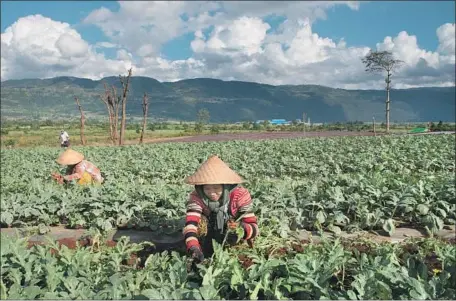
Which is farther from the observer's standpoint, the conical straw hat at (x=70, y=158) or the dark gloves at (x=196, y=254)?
the conical straw hat at (x=70, y=158)

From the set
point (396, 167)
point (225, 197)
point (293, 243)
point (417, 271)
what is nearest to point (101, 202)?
point (225, 197)

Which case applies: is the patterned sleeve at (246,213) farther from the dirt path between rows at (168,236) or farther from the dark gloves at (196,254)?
the dirt path between rows at (168,236)

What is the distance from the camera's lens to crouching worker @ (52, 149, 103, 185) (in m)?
7.95

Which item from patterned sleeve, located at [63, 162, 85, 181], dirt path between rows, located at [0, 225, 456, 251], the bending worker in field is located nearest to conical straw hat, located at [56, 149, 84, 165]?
patterned sleeve, located at [63, 162, 85, 181]

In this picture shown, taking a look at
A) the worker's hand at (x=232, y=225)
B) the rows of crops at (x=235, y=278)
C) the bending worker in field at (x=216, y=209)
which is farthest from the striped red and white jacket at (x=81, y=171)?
the worker's hand at (x=232, y=225)

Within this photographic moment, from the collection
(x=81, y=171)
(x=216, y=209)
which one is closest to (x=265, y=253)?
(x=216, y=209)

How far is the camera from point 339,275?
3.49 m

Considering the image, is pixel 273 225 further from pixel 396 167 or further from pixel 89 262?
pixel 396 167

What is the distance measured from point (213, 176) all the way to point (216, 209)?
38 centimetres

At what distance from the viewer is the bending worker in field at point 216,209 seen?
4.05 metres

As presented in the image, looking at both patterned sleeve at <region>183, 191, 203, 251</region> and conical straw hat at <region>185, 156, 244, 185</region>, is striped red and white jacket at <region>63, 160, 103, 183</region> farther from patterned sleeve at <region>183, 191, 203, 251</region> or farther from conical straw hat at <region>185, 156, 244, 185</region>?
→ conical straw hat at <region>185, 156, 244, 185</region>

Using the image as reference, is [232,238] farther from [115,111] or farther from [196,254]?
[115,111]

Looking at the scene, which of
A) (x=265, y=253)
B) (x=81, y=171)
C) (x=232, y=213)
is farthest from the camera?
(x=81, y=171)

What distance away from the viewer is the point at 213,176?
4055mm
